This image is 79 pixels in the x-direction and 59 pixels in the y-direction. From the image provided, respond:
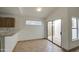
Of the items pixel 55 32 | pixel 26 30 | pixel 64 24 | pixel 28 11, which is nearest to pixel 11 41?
pixel 26 30

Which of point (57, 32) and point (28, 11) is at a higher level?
point (28, 11)

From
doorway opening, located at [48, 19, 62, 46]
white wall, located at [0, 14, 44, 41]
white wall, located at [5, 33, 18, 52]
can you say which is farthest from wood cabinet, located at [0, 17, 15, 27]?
doorway opening, located at [48, 19, 62, 46]

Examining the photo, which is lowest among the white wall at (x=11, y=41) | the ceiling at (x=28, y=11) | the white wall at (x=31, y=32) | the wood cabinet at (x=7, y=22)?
the white wall at (x=11, y=41)

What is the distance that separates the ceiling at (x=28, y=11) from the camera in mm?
1058

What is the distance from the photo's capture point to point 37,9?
3.63 feet

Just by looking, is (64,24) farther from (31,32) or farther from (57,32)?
(31,32)

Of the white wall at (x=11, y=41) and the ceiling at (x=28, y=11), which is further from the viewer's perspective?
the white wall at (x=11, y=41)

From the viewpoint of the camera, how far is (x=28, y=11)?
1140mm

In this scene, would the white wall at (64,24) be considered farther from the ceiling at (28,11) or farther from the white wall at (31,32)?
the white wall at (31,32)

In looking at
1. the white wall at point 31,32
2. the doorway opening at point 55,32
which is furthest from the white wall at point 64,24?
the white wall at point 31,32

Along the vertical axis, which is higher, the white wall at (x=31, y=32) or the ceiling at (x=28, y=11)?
the ceiling at (x=28, y=11)
